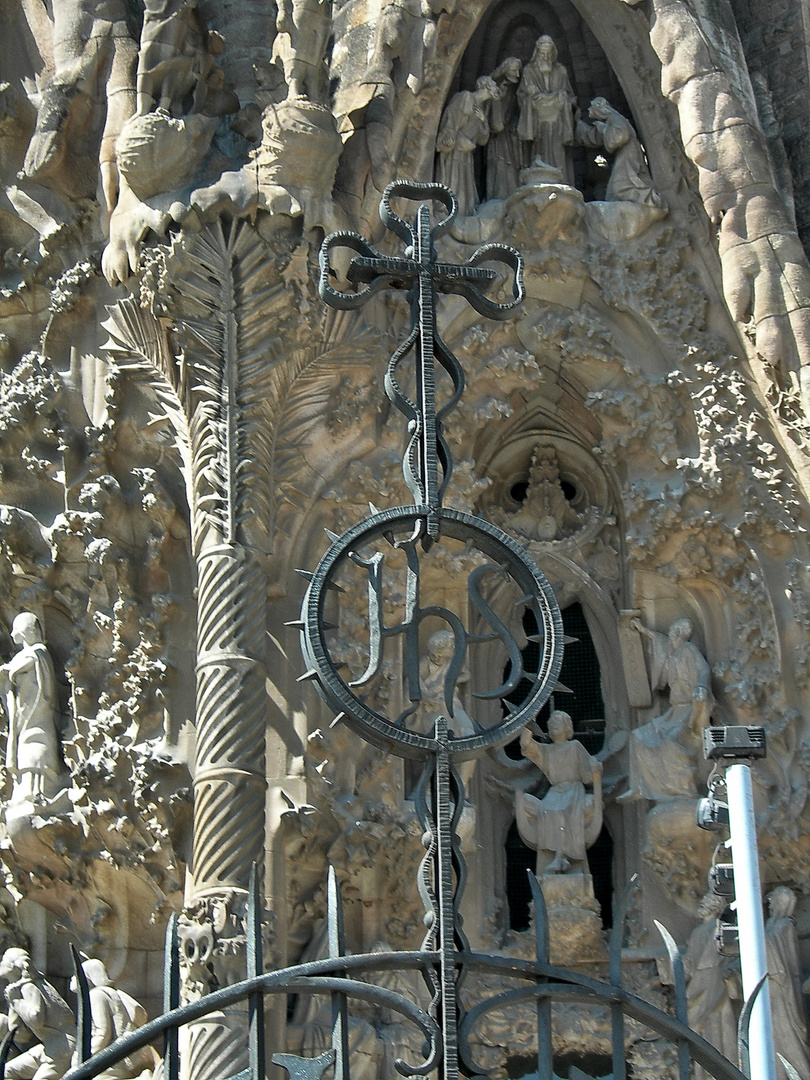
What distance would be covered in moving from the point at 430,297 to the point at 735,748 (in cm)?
127

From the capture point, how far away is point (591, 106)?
10.1 metres

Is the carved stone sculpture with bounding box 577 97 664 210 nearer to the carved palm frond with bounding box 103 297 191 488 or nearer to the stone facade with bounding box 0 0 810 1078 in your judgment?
the stone facade with bounding box 0 0 810 1078

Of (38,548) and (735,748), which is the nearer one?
(735,748)

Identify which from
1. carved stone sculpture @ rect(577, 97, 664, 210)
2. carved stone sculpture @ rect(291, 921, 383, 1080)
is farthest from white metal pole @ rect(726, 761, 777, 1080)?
carved stone sculpture @ rect(577, 97, 664, 210)

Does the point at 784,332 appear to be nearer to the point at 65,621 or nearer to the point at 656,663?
the point at 656,663

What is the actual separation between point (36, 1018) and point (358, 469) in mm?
3033

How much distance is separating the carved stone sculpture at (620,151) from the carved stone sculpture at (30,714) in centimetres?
385

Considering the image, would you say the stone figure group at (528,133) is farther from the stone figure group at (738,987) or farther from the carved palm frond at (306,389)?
the stone figure group at (738,987)

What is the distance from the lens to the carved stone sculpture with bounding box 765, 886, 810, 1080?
838 cm

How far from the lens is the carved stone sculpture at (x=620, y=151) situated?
982 centimetres

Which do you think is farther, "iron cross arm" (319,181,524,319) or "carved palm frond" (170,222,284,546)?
"carved palm frond" (170,222,284,546)

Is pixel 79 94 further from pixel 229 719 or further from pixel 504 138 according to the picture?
pixel 229 719

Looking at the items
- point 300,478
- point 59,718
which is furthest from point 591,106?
point 59,718

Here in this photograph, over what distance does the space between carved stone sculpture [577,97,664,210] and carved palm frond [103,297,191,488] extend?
8.54ft
